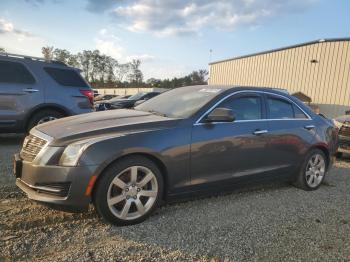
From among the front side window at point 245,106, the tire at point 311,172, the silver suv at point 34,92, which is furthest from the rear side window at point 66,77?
the tire at point 311,172

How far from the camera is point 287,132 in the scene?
211 inches

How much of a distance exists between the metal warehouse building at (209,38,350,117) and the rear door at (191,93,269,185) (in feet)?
64.9

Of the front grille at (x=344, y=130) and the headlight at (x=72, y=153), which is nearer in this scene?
the headlight at (x=72, y=153)

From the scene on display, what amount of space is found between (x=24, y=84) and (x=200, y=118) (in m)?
4.94

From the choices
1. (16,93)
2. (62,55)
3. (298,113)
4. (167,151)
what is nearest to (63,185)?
(167,151)

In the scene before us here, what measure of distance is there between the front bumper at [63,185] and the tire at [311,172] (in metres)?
3.54

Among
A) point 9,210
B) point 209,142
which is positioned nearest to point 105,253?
point 9,210

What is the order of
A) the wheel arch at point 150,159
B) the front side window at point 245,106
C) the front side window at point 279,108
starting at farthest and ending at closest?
the front side window at point 279,108
the front side window at point 245,106
the wheel arch at point 150,159

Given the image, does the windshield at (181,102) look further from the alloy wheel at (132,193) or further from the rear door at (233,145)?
the alloy wheel at (132,193)

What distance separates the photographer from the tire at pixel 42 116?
7883 millimetres

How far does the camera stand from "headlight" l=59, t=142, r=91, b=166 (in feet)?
11.6

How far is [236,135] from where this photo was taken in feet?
15.3

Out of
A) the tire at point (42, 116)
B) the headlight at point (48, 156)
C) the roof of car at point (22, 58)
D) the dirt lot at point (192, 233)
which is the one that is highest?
the roof of car at point (22, 58)

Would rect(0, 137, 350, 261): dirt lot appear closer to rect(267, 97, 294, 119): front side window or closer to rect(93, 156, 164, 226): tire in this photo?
rect(93, 156, 164, 226): tire
